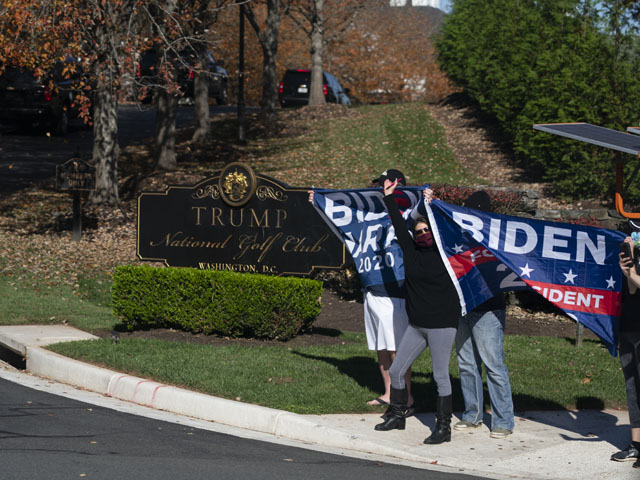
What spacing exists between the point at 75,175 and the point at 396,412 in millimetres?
11724

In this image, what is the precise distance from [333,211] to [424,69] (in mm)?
61237

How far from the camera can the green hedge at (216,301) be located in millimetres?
10547

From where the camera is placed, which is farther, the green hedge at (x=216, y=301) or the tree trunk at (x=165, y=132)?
the tree trunk at (x=165, y=132)

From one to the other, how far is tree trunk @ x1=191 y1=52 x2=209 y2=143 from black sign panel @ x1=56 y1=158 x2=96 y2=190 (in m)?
8.80

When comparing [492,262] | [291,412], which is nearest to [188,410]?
[291,412]

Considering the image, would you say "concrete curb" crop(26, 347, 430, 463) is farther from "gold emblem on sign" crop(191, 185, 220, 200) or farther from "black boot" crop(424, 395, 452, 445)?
"gold emblem on sign" crop(191, 185, 220, 200)

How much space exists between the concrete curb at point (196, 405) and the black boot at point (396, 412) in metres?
0.37

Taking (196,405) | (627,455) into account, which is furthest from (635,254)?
(196,405)

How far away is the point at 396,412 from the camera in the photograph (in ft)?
23.4

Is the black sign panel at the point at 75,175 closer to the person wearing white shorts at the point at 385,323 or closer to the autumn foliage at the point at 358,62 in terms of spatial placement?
the person wearing white shorts at the point at 385,323

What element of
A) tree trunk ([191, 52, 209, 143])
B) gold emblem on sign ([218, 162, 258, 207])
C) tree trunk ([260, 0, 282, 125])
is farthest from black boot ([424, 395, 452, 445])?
tree trunk ([260, 0, 282, 125])

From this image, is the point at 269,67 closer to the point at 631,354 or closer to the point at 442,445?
the point at 442,445

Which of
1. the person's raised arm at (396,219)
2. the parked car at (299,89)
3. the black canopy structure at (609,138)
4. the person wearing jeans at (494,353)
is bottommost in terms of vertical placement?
the person wearing jeans at (494,353)

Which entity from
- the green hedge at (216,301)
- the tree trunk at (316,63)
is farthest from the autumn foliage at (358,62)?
the green hedge at (216,301)
